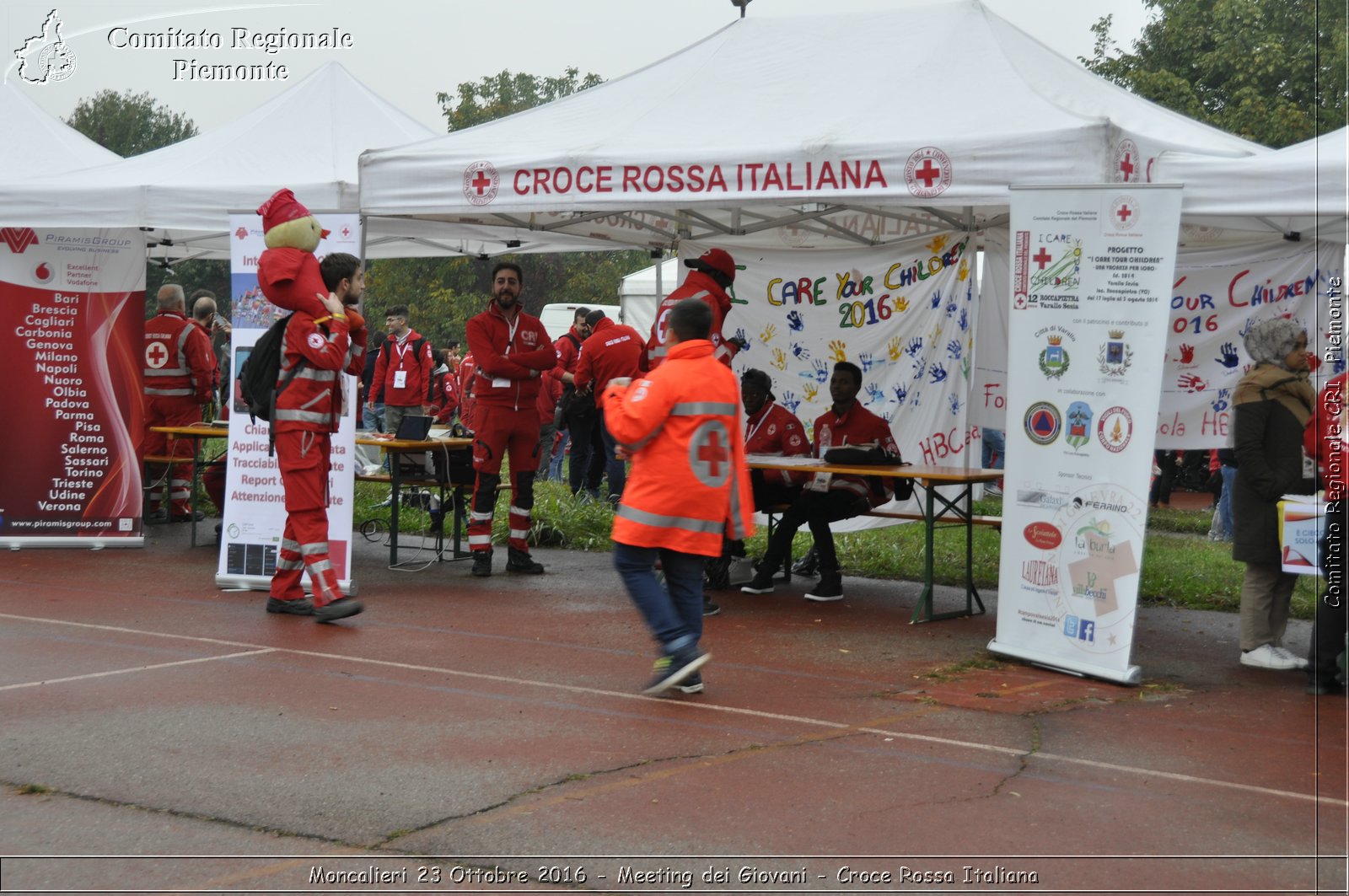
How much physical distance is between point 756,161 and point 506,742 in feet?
13.2

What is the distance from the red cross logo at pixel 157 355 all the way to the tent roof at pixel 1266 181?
9.18 m

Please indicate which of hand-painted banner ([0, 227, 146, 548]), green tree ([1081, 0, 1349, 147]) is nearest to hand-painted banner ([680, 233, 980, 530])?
hand-painted banner ([0, 227, 146, 548])

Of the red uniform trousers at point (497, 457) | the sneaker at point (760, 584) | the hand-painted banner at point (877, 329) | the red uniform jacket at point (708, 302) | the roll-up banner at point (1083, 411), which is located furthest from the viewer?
the hand-painted banner at point (877, 329)

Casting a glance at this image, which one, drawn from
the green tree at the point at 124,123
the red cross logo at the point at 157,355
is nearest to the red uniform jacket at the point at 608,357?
the red cross logo at the point at 157,355

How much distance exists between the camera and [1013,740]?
244 inches

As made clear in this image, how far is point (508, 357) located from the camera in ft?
34.4

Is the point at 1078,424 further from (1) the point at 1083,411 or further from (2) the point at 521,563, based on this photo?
(2) the point at 521,563

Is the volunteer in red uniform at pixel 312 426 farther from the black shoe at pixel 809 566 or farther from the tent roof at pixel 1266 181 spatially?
the tent roof at pixel 1266 181

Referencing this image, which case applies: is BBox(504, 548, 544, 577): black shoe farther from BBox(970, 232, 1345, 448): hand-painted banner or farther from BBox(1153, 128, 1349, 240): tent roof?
BBox(1153, 128, 1349, 240): tent roof

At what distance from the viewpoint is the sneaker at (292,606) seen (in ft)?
30.0

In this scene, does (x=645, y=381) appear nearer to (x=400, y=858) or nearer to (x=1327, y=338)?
(x=400, y=858)

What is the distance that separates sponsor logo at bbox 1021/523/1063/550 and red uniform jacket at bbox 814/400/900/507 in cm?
243

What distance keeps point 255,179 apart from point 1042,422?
6324 millimetres

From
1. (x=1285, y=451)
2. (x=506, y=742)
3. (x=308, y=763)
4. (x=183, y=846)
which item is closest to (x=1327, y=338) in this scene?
(x=1285, y=451)
